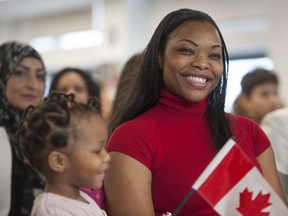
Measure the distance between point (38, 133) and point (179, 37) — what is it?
561 millimetres

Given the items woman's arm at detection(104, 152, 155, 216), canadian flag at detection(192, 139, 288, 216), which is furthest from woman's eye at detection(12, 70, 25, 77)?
canadian flag at detection(192, 139, 288, 216)

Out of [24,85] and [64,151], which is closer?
[64,151]

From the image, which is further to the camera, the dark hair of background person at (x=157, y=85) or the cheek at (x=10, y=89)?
the cheek at (x=10, y=89)

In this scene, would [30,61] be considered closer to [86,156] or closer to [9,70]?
[9,70]

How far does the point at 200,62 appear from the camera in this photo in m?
1.86

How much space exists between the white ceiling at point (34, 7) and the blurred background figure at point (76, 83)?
4144 millimetres

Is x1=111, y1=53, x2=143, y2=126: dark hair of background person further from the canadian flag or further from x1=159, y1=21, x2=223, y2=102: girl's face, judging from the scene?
the canadian flag

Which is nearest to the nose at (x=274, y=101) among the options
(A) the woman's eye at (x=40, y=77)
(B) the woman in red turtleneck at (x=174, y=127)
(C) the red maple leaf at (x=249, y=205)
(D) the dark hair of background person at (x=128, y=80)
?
(D) the dark hair of background person at (x=128, y=80)

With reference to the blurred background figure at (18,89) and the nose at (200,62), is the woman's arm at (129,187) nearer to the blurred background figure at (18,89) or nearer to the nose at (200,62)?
the nose at (200,62)

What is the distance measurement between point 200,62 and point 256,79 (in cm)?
235

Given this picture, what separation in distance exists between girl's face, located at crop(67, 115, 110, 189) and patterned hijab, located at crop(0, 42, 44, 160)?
47.7 inches

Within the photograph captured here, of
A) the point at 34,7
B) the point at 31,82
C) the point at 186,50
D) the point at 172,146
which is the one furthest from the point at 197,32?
the point at 34,7

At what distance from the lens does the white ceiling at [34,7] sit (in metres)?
8.12

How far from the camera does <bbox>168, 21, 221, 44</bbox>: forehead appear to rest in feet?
6.18
